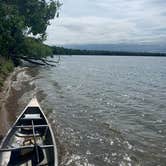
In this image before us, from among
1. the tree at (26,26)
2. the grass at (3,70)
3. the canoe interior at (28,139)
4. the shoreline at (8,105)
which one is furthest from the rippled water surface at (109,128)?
the tree at (26,26)

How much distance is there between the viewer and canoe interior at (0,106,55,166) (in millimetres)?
11773

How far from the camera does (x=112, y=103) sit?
27.4 m

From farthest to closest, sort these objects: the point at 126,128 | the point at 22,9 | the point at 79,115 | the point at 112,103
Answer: the point at 22,9
the point at 112,103
the point at 79,115
the point at 126,128

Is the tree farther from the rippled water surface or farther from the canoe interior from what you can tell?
the canoe interior

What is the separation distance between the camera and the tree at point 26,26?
168 feet

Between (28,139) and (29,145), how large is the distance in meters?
1.94

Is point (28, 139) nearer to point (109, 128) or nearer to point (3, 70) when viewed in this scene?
point (109, 128)

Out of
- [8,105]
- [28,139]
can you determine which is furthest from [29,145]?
[8,105]

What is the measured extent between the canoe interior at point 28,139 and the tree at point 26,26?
111 feet

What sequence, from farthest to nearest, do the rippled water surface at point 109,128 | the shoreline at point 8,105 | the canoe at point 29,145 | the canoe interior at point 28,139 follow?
the shoreline at point 8,105
the rippled water surface at point 109,128
the canoe interior at point 28,139
the canoe at point 29,145

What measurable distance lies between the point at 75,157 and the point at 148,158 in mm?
3333

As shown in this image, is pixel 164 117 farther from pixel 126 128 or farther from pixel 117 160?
pixel 117 160

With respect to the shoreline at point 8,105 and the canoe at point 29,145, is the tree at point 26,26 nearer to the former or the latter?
the shoreline at point 8,105

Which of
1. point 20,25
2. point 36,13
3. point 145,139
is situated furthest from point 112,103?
point 36,13
